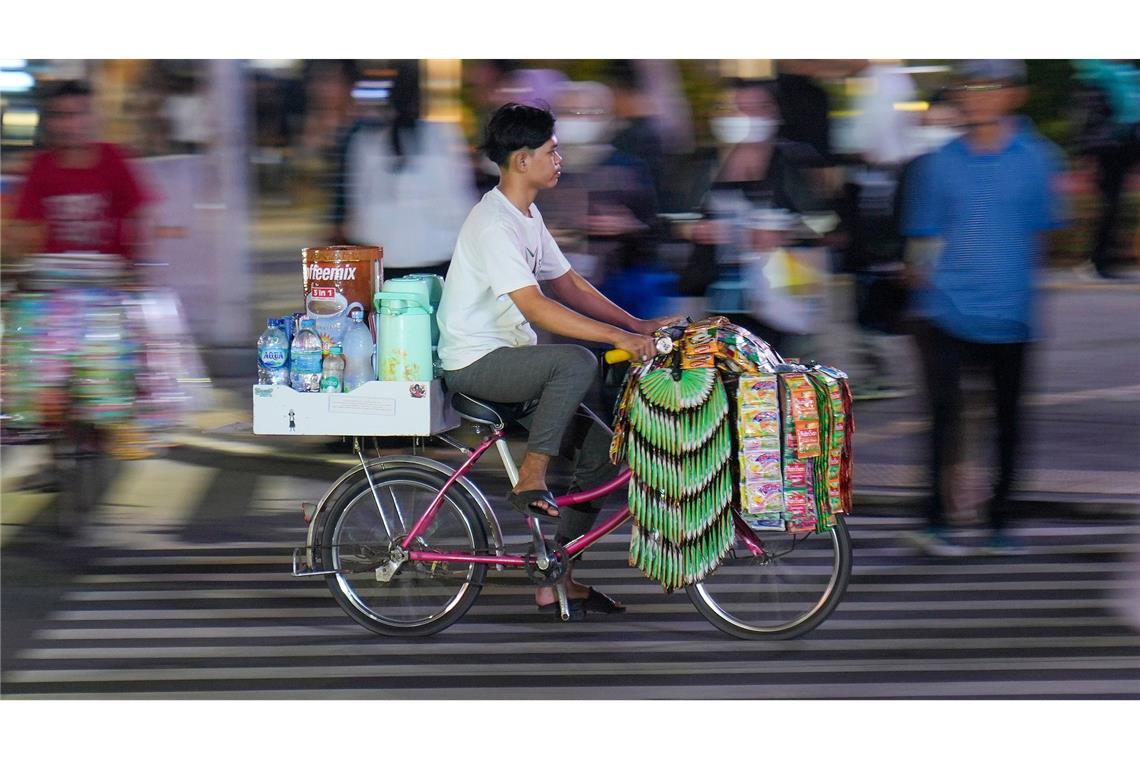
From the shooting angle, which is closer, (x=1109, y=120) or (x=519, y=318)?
(x=519, y=318)

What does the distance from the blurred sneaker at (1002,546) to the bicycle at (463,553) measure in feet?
4.62

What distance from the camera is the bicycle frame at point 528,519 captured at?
5.17 metres

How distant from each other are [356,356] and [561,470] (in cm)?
91

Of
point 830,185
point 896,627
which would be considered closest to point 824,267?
point 830,185

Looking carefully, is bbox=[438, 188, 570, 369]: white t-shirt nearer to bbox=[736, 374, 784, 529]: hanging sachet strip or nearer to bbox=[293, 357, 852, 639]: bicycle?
bbox=[293, 357, 852, 639]: bicycle

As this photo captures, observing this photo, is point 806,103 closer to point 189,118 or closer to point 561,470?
point 561,470

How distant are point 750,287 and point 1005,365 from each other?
4.19 feet

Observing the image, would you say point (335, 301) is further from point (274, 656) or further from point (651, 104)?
point (651, 104)

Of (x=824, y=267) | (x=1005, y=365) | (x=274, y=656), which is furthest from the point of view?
(x=824, y=267)

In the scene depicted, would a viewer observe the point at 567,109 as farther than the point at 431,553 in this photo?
Yes

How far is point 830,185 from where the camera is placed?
7652 mm

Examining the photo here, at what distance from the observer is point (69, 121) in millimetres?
6309

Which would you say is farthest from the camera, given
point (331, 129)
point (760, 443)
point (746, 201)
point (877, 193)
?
point (331, 129)

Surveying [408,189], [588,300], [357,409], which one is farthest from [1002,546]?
[408,189]
